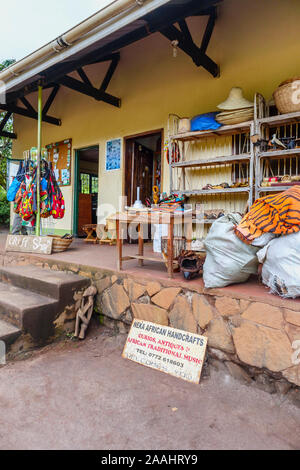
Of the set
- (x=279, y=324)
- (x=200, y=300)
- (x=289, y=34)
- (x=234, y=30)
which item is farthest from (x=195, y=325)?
(x=234, y=30)

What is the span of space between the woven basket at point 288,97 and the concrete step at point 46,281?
2.77 meters

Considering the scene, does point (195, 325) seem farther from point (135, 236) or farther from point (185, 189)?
point (135, 236)

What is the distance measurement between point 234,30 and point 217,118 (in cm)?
127

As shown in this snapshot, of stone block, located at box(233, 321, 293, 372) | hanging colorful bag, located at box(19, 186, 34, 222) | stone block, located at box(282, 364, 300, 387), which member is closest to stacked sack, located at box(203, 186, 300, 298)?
stone block, located at box(233, 321, 293, 372)

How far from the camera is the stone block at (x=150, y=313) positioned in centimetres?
242

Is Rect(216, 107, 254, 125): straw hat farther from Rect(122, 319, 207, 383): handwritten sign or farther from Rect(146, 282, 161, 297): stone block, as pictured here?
Rect(122, 319, 207, 383): handwritten sign

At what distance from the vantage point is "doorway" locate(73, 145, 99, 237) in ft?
21.5

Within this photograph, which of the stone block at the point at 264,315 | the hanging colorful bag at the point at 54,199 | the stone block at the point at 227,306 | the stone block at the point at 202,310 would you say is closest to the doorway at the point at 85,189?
the hanging colorful bag at the point at 54,199

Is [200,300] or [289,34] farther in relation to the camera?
[289,34]

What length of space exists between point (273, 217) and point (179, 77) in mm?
3520

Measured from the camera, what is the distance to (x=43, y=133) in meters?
7.20

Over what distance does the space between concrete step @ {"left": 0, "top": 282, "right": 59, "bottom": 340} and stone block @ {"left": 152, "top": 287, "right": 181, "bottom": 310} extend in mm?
890

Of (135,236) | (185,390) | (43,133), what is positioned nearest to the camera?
(185,390)

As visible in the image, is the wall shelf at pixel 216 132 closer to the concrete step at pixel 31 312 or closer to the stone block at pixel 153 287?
the stone block at pixel 153 287
